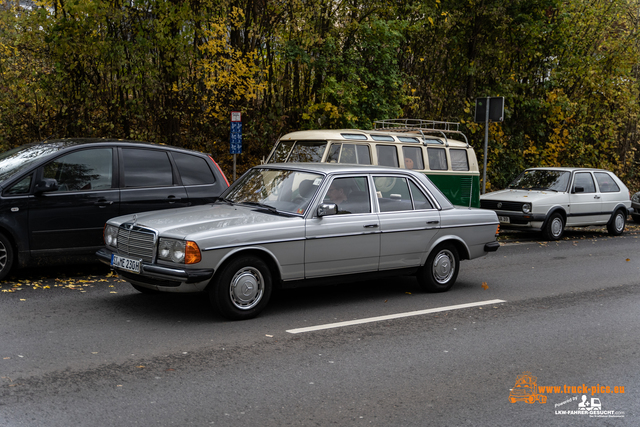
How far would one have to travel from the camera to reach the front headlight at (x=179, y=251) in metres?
6.18

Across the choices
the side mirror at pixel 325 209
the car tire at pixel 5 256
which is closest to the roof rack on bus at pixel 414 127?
the side mirror at pixel 325 209

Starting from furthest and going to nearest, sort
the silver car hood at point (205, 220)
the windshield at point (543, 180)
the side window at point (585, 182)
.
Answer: the side window at point (585, 182) → the windshield at point (543, 180) → the silver car hood at point (205, 220)

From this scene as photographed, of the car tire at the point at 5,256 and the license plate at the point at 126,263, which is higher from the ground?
the license plate at the point at 126,263

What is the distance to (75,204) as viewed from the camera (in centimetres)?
848

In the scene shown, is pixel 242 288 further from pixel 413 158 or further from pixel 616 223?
pixel 616 223

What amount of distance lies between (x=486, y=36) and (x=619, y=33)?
6075 millimetres

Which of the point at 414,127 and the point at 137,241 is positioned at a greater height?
the point at 414,127

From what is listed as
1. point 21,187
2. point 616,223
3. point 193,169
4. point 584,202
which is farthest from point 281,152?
point 616,223

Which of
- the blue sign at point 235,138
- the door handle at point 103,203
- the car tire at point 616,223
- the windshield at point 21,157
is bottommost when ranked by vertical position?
the car tire at point 616,223

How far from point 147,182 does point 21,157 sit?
1.68 metres

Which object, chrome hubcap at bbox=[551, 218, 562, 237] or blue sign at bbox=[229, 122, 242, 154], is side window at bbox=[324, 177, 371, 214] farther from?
chrome hubcap at bbox=[551, 218, 562, 237]

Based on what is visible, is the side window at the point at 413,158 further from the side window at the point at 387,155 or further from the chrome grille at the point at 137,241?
the chrome grille at the point at 137,241

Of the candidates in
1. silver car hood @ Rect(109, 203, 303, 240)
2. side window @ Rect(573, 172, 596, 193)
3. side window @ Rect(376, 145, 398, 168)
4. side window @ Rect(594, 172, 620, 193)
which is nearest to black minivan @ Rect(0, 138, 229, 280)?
silver car hood @ Rect(109, 203, 303, 240)

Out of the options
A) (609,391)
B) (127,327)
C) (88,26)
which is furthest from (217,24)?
(609,391)
